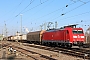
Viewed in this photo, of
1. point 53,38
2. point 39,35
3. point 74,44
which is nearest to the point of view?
point 74,44

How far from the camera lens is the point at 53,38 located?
3722 cm

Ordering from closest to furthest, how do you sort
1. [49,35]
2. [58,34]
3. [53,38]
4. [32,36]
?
[58,34]
[53,38]
[49,35]
[32,36]

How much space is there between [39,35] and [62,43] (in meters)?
19.2

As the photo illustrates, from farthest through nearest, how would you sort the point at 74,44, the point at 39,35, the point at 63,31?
1. the point at 39,35
2. the point at 63,31
3. the point at 74,44

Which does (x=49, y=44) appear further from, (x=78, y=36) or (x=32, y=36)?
(x=32, y=36)

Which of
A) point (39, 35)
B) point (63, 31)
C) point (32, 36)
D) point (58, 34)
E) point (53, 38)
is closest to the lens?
point (63, 31)

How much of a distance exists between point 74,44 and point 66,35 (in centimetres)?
201

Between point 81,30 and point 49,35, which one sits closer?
point 81,30

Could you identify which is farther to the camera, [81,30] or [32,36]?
[32,36]

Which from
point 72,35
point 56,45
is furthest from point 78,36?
point 56,45

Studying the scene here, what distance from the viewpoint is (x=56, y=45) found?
36.3m

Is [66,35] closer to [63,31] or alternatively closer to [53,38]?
[63,31]

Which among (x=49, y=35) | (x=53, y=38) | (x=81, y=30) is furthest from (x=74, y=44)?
(x=49, y=35)

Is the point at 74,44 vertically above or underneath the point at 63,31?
underneath
